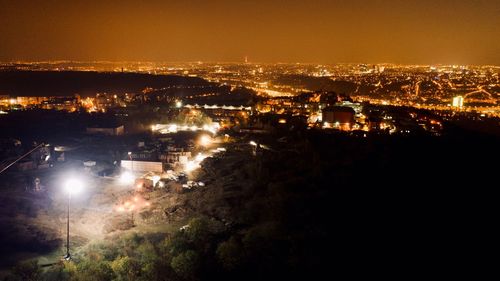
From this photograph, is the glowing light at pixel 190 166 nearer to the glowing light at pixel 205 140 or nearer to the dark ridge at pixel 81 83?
the glowing light at pixel 205 140

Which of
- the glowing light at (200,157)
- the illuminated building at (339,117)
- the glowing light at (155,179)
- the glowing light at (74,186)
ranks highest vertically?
the illuminated building at (339,117)

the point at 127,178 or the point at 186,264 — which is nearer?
the point at 186,264

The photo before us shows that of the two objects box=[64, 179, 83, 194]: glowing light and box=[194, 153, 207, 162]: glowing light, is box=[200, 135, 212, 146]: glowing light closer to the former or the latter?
box=[194, 153, 207, 162]: glowing light

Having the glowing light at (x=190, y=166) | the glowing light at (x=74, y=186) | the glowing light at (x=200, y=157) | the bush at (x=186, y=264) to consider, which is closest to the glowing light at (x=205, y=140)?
the glowing light at (x=200, y=157)

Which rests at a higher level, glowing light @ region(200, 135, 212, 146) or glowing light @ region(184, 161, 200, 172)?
glowing light @ region(200, 135, 212, 146)

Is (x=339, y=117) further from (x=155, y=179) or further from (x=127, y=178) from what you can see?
(x=127, y=178)

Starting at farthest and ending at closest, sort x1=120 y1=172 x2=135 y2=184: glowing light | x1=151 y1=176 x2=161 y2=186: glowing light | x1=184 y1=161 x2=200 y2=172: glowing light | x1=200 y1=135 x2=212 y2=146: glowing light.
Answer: x1=200 y1=135 x2=212 y2=146: glowing light → x1=184 y1=161 x2=200 y2=172: glowing light → x1=120 y1=172 x2=135 y2=184: glowing light → x1=151 y1=176 x2=161 y2=186: glowing light

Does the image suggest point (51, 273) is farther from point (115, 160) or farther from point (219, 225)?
point (115, 160)

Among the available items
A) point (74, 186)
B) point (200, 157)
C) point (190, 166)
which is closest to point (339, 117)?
point (200, 157)

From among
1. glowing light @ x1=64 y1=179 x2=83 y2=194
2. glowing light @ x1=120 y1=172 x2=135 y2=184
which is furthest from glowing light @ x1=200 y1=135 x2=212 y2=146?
glowing light @ x1=64 y1=179 x2=83 y2=194

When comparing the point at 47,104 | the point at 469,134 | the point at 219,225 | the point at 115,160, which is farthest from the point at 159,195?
the point at 47,104

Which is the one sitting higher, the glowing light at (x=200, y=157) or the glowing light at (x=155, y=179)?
the glowing light at (x=200, y=157)
